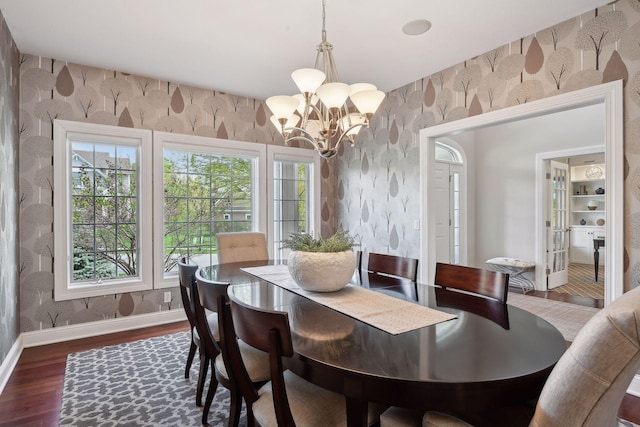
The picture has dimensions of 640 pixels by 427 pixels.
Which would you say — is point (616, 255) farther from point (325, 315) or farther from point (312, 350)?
point (312, 350)

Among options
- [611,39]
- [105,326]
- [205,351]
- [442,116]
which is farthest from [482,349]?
[105,326]

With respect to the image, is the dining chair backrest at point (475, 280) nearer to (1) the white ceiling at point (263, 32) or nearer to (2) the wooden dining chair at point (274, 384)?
Result: (2) the wooden dining chair at point (274, 384)

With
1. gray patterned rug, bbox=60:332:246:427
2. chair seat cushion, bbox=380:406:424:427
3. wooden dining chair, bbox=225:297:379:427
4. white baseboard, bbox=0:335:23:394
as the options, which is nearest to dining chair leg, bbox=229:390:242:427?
wooden dining chair, bbox=225:297:379:427

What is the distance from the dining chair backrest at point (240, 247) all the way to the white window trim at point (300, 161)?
980 millimetres

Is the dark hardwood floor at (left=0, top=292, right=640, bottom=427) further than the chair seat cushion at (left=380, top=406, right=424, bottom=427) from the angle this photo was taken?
Yes

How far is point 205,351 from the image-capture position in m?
1.99

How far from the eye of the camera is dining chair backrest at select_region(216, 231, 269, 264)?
3.17 m

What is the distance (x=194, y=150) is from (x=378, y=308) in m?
3.06

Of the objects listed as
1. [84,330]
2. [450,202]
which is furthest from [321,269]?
[450,202]

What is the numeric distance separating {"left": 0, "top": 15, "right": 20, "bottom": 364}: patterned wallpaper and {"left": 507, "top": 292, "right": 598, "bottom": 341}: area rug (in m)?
4.59

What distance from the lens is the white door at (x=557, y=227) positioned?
529 cm

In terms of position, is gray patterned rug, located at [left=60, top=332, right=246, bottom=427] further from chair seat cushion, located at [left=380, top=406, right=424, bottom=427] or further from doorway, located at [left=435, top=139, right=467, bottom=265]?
doorway, located at [left=435, top=139, right=467, bottom=265]

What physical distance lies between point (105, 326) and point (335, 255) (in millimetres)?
2847

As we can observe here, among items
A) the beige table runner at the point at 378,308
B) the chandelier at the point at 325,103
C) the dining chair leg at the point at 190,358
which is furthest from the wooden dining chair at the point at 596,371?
the dining chair leg at the point at 190,358
